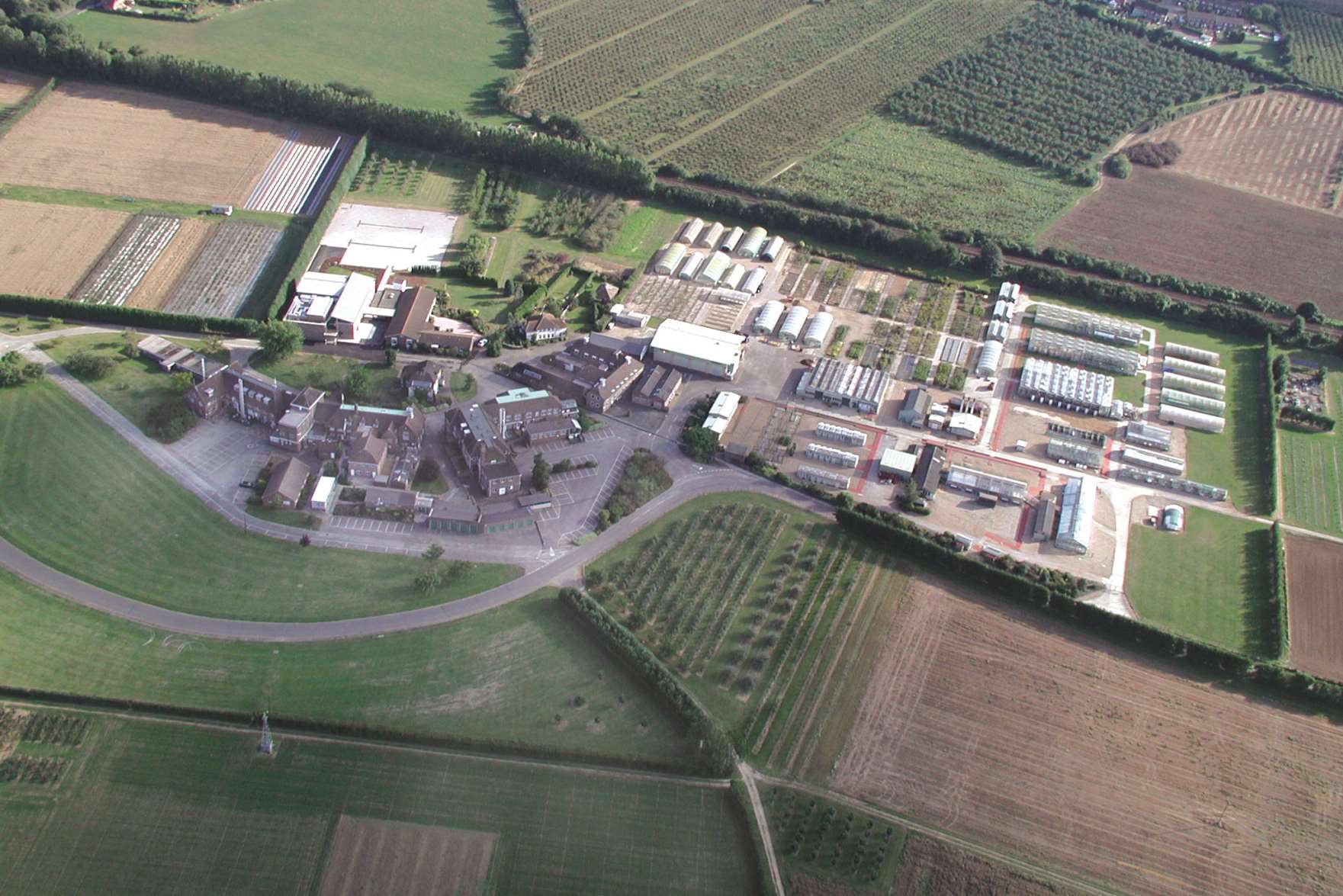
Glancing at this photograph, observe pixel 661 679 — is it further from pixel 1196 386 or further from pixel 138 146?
pixel 138 146

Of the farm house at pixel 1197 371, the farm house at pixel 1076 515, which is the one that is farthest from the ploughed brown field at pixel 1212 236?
the farm house at pixel 1076 515

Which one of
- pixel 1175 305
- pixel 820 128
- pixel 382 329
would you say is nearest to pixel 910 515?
pixel 1175 305

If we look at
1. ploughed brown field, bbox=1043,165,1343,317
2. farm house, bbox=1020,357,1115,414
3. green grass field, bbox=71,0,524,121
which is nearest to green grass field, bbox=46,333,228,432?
green grass field, bbox=71,0,524,121

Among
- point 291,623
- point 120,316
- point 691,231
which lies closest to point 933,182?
point 691,231

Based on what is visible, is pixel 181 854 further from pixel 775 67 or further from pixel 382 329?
pixel 775 67

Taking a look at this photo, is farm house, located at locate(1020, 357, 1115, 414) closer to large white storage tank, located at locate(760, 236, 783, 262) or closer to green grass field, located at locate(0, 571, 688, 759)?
large white storage tank, located at locate(760, 236, 783, 262)

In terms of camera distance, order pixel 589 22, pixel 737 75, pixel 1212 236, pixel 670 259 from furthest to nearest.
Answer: pixel 589 22, pixel 737 75, pixel 1212 236, pixel 670 259
